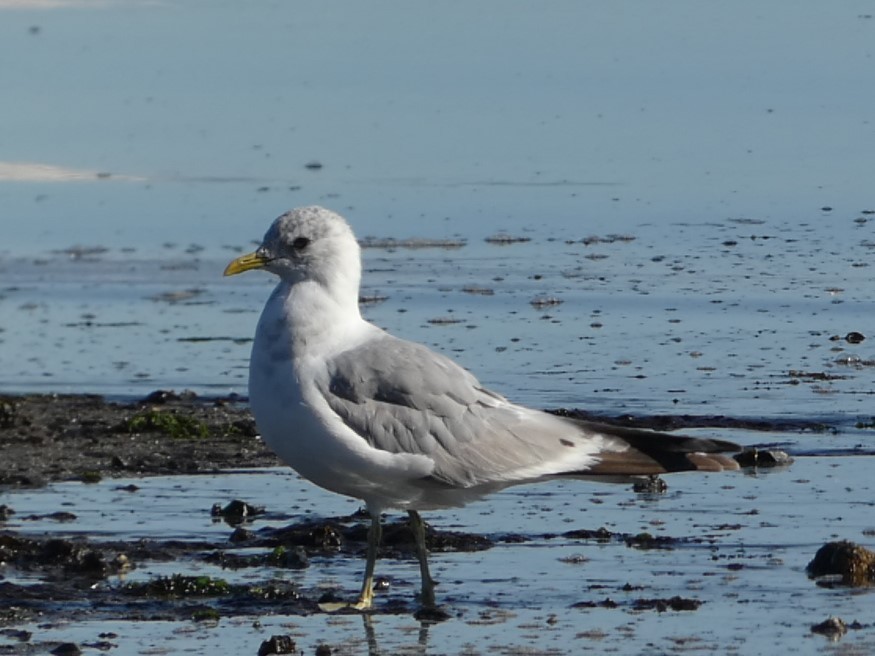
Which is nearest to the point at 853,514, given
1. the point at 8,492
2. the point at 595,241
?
the point at 8,492

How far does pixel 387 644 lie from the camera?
20.2 feet

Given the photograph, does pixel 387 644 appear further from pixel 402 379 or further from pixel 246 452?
pixel 246 452

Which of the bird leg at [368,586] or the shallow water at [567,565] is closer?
the shallow water at [567,565]

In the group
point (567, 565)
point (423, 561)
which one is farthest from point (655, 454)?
point (423, 561)

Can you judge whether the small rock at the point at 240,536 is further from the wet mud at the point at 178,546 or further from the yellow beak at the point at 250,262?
the yellow beak at the point at 250,262

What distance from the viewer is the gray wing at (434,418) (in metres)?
6.66

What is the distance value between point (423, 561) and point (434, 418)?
1.64 ft

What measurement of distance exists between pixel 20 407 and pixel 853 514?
4336 millimetres

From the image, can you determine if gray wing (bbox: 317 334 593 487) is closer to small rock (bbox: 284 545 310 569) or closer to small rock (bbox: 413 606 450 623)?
small rock (bbox: 413 606 450 623)

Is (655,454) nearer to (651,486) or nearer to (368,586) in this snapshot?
(368,586)

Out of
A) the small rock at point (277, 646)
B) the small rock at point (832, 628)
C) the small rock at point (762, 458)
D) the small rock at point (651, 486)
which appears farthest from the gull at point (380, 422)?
the small rock at point (762, 458)

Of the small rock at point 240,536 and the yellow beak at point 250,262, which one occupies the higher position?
the yellow beak at point 250,262

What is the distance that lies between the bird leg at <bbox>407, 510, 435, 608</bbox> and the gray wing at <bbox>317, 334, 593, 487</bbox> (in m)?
0.22

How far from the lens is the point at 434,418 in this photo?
6.82 metres
